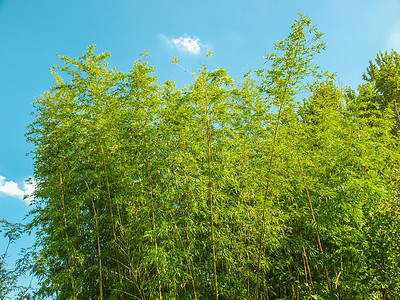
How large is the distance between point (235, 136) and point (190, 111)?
883mm

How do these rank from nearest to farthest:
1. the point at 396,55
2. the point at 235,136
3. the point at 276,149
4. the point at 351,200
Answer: the point at 351,200 < the point at 276,149 < the point at 235,136 < the point at 396,55

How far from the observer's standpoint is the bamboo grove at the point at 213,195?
134 inches

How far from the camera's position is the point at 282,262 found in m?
4.07

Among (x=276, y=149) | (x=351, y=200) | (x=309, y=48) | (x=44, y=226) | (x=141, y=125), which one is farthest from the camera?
(x=44, y=226)

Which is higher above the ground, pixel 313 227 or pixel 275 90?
pixel 275 90

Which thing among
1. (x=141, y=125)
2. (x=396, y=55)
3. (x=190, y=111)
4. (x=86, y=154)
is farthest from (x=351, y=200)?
(x=396, y=55)

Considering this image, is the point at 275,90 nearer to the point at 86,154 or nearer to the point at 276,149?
the point at 276,149

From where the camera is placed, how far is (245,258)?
3885mm

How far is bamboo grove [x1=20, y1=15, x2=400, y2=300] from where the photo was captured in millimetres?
3393

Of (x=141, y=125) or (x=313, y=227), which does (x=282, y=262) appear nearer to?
(x=313, y=227)

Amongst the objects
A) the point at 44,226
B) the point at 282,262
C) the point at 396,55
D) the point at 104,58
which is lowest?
the point at 282,262

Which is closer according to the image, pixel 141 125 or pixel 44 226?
pixel 141 125

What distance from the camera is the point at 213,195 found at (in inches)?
148

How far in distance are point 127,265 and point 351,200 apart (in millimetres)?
3426
